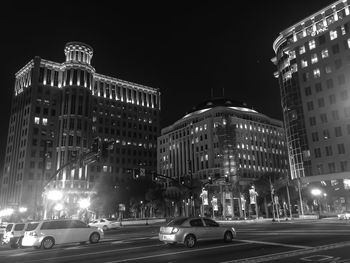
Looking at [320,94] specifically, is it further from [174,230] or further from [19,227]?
[19,227]

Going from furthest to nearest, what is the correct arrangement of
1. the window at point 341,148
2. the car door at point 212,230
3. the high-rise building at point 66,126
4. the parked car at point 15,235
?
1. the high-rise building at point 66,126
2. the window at point 341,148
3. the parked car at point 15,235
4. the car door at point 212,230

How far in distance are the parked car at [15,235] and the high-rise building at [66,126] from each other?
84.2 meters

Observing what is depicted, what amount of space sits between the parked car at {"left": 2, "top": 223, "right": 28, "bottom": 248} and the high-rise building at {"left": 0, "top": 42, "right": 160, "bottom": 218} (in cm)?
8416

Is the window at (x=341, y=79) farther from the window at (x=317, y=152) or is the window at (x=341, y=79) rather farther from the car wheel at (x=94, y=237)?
the car wheel at (x=94, y=237)

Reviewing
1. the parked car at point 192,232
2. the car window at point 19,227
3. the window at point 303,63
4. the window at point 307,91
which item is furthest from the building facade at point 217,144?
the parked car at point 192,232

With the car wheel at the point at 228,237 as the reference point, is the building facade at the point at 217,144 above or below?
above

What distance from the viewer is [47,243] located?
2089 cm

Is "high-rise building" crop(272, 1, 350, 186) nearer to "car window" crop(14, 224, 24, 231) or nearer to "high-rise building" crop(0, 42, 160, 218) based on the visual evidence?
"high-rise building" crop(0, 42, 160, 218)

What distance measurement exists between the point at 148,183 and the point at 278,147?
75.3 metres

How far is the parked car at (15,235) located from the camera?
23273mm

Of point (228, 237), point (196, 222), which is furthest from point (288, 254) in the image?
point (196, 222)

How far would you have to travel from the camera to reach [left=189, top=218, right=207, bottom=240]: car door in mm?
18156

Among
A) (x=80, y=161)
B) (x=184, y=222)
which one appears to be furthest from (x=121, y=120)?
(x=184, y=222)

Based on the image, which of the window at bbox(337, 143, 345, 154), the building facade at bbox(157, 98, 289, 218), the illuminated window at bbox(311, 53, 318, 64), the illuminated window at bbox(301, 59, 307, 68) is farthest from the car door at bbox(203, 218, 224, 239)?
the building facade at bbox(157, 98, 289, 218)
